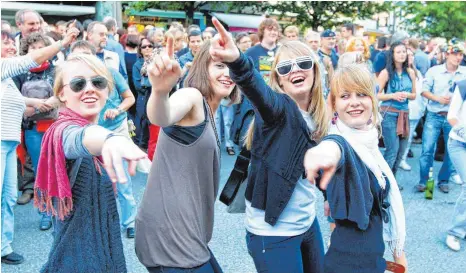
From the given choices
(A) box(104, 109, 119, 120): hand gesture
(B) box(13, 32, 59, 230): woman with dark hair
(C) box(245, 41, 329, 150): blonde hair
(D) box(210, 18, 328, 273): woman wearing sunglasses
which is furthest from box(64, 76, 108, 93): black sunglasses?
(B) box(13, 32, 59, 230): woman with dark hair

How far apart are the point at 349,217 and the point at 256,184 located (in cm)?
52

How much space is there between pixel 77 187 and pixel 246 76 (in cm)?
84

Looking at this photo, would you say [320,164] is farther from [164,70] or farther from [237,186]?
[237,186]

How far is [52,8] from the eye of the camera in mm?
26609

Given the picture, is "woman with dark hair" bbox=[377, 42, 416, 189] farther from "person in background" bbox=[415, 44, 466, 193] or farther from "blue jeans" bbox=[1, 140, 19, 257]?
"blue jeans" bbox=[1, 140, 19, 257]

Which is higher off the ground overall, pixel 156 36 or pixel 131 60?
pixel 156 36

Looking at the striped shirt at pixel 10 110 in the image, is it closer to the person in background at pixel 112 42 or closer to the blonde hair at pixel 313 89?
the blonde hair at pixel 313 89

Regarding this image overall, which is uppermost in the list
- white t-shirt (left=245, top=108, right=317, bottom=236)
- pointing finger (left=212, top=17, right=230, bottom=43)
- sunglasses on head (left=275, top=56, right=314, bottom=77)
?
pointing finger (left=212, top=17, right=230, bottom=43)

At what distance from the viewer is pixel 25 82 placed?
186 inches

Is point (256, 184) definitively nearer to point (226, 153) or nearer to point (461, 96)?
point (461, 96)

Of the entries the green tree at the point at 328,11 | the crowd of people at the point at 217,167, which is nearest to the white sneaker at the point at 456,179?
the crowd of people at the point at 217,167

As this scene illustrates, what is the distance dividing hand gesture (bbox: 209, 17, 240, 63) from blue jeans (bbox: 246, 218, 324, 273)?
3.14 ft

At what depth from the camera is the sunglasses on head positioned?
248 centimetres

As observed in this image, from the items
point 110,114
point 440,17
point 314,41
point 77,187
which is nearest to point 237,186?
point 77,187
